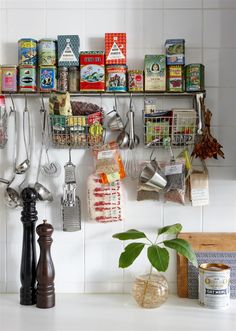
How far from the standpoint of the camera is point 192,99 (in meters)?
1.92

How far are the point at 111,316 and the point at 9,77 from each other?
93 cm

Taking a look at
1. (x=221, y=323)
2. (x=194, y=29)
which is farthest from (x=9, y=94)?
(x=221, y=323)

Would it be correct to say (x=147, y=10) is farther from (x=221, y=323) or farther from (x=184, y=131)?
(x=221, y=323)

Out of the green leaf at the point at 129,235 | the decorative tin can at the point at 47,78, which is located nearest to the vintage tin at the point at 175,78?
the decorative tin can at the point at 47,78

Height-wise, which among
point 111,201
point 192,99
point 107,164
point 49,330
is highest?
point 192,99

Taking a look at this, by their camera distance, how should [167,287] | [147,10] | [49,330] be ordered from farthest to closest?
[147,10] → [167,287] → [49,330]

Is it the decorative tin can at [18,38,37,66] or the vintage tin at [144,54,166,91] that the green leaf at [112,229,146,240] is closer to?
the vintage tin at [144,54,166,91]

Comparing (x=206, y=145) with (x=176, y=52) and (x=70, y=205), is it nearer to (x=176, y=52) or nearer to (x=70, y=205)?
(x=176, y=52)

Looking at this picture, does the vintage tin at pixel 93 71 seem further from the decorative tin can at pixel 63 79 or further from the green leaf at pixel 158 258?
the green leaf at pixel 158 258

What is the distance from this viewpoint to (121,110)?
1927mm

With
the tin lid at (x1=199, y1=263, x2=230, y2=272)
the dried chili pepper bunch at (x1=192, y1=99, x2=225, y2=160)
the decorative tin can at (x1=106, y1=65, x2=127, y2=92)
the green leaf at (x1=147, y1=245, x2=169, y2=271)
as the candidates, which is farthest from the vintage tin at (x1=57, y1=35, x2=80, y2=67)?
the tin lid at (x1=199, y1=263, x2=230, y2=272)

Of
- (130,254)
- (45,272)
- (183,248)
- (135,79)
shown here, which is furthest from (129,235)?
(135,79)

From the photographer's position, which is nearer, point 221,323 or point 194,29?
point 221,323

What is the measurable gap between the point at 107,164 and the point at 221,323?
670 millimetres
